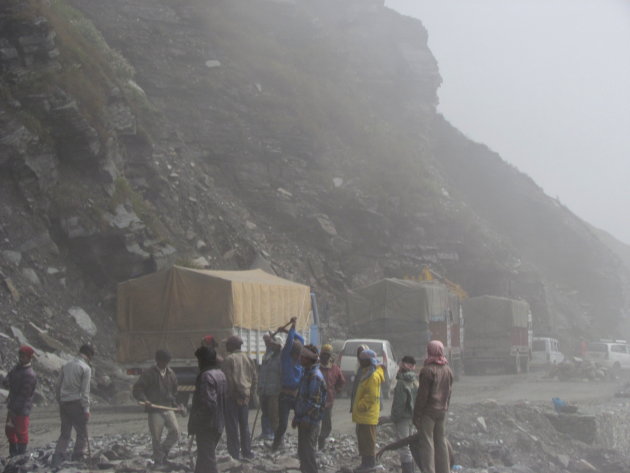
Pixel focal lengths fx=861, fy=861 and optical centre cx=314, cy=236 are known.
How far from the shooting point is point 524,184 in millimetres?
67438

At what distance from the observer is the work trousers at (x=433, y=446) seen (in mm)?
9594

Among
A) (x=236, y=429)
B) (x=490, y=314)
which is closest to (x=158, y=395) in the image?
(x=236, y=429)

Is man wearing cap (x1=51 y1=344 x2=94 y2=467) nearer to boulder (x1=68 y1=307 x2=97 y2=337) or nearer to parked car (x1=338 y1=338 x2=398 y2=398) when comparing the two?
parked car (x1=338 y1=338 x2=398 y2=398)

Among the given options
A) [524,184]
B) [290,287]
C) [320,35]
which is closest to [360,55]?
[320,35]

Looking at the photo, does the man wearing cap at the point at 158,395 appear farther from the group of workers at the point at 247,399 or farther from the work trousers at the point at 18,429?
the work trousers at the point at 18,429

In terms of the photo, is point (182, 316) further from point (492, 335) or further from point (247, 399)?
point (492, 335)

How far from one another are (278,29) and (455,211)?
18973mm

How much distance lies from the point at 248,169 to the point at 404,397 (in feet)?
108

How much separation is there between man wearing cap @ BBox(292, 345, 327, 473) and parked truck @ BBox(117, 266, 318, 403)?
311 inches

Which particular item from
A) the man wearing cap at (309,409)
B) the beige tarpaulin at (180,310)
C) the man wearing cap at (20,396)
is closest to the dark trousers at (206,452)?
the man wearing cap at (309,409)

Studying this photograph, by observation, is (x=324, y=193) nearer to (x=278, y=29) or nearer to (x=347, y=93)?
(x=347, y=93)

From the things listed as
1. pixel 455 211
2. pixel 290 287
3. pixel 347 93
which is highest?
pixel 347 93

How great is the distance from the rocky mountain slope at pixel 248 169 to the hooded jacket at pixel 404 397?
1245cm

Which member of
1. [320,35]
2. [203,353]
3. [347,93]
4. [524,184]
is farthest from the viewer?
[524,184]
